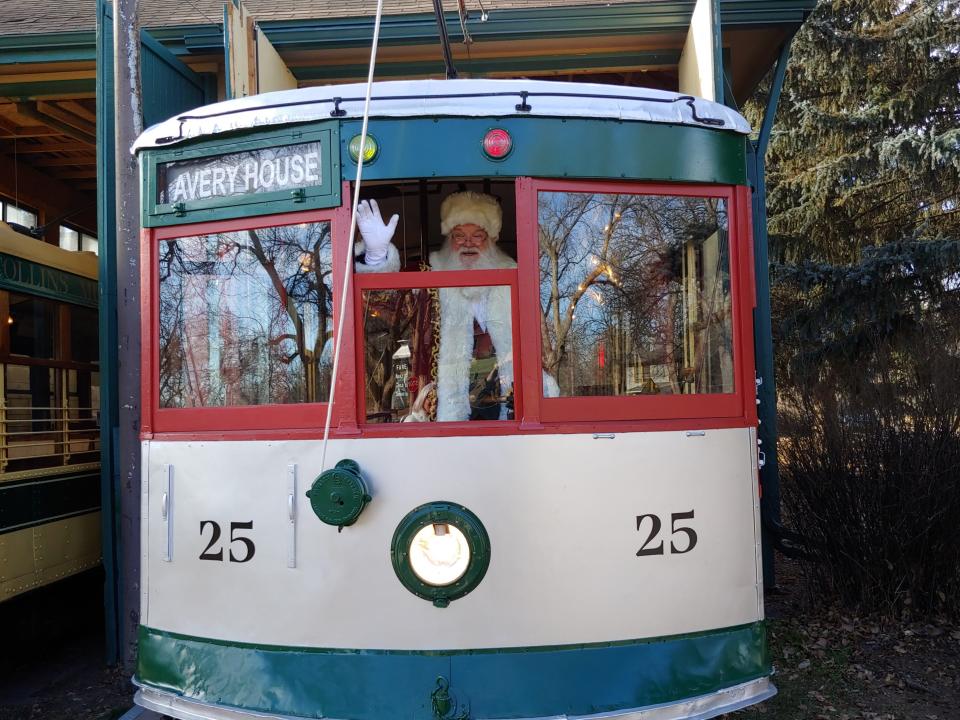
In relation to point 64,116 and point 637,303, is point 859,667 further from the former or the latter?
point 64,116

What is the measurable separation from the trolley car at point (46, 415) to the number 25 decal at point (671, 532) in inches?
147

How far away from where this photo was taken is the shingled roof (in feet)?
17.9

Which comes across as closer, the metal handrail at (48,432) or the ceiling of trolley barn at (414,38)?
the metal handrail at (48,432)

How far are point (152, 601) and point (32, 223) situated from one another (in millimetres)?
6462

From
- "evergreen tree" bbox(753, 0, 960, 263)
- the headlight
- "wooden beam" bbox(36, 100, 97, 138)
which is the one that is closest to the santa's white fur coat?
the headlight

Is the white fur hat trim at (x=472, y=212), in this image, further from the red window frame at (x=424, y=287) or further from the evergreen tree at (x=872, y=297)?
the evergreen tree at (x=872, y=297)

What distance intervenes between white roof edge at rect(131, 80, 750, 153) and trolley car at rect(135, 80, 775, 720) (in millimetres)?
10

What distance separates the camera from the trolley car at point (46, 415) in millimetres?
4633

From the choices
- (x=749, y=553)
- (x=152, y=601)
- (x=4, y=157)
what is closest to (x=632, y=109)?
(x=749, y=553)

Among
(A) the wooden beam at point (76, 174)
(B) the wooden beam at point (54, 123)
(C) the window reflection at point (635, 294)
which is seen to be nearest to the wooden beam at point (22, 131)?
(B) the wooden beam at point (54, 123)

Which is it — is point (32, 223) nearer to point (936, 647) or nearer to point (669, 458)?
point (669, 458)

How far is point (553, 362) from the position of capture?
2.74 metres

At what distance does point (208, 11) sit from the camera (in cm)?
577

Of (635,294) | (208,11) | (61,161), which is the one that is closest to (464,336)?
(635,294)
